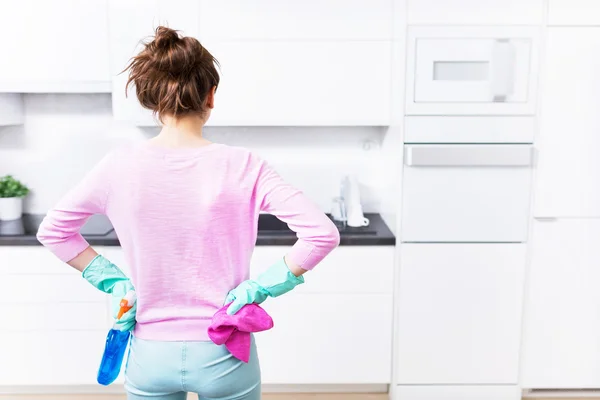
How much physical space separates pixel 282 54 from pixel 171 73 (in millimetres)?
1396

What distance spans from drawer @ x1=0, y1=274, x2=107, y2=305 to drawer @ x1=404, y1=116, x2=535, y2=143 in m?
1.43

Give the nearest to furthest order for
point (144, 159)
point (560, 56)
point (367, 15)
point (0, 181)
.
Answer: point (144, 159) → point (560, 56) → point (367, 15) → point (0, 181)

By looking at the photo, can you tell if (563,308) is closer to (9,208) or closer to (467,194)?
(467,194)

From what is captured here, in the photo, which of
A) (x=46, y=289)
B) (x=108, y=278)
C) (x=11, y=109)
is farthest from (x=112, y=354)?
(x=11, y=109)

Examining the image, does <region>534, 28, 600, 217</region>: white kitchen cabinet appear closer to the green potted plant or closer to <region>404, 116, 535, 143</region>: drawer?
<region>404, 116, 535, 143</region>: drawer

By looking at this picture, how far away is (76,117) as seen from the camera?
9.34ft

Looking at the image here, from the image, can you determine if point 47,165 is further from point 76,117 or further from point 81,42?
point 81,42

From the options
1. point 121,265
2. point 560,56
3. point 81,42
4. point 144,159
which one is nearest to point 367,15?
point 560,56

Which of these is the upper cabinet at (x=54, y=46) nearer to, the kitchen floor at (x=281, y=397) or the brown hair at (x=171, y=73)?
the kitchen floor at (x=281, y=397)

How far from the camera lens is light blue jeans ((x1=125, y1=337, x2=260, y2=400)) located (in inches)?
47.6

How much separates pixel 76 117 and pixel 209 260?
1959 millimetres

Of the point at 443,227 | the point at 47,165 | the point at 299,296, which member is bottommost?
the point at 299,296

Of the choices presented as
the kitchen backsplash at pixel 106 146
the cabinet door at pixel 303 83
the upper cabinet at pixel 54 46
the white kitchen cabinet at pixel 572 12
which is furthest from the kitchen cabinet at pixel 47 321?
the white kitchen cabinet at pixel 572 12

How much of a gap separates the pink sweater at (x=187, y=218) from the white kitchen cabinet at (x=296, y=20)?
55.3 inches
